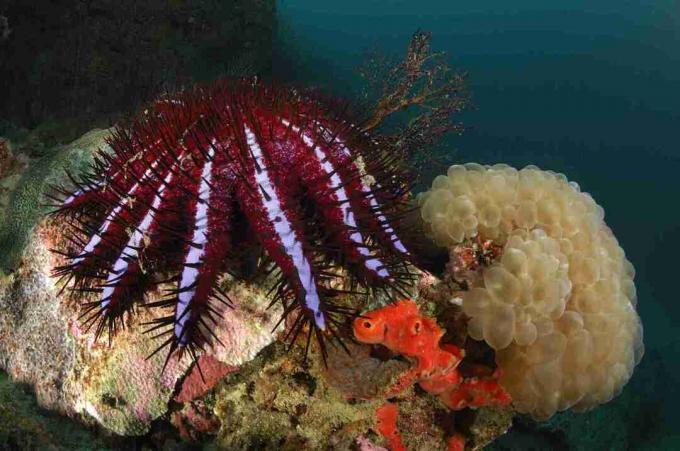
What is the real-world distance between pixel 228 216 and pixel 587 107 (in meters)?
56.5

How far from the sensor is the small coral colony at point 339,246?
2373 mm

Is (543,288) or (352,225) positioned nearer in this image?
(352,225)

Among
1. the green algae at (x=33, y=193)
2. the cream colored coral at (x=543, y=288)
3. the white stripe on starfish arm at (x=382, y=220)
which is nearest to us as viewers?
the white stripe on starfish arm at (x=382, y=220)

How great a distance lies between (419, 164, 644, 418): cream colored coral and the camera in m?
3.15

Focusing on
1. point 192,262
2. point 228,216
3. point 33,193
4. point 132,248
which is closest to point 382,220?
point 228,216

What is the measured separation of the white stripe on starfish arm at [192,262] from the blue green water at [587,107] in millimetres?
4113

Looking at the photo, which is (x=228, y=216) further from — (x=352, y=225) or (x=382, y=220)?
(x=382, y=220)

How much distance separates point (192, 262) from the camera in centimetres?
230

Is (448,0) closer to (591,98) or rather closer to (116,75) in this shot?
(591,98)

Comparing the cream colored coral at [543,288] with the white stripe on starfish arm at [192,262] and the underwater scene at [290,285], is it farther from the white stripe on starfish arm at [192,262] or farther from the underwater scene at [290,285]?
the white stripe on starfish arm at [192,262]

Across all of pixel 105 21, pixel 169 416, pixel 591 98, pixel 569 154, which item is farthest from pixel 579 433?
pixel 591 98

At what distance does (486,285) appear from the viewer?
3178 millimetres

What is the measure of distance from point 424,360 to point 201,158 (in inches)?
70.4

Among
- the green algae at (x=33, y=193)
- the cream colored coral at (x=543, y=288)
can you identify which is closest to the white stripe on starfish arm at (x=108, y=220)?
the green algae at (x=33, y=193)
